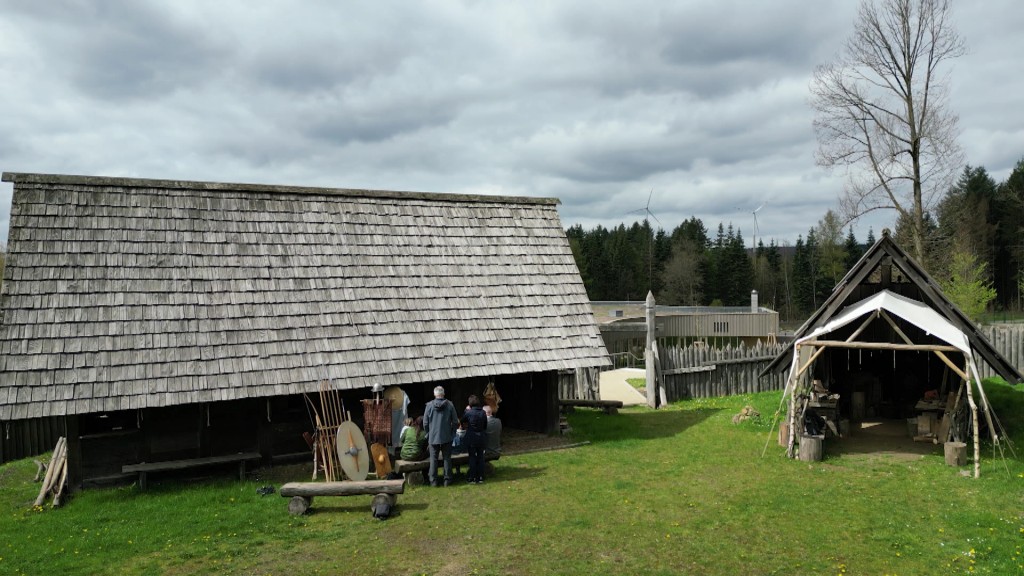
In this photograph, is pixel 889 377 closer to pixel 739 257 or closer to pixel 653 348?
pixel 653 348

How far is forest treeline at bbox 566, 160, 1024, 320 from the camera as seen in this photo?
52188 millimetres

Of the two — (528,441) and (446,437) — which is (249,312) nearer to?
(446,437)

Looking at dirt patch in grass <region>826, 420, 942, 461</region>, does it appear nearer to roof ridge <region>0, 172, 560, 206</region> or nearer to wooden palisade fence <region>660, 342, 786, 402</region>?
wooden palisade fence <region>660, 342, 786, 402</region>

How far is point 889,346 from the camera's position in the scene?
12.2 meters

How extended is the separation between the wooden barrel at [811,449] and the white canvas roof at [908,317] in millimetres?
2008

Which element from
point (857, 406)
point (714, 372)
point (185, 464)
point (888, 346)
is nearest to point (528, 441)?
point (185, 464)

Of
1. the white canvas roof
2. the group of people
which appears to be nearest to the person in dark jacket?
→ the group of people

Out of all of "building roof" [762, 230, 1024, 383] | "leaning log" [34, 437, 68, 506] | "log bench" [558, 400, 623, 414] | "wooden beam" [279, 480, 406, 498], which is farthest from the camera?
"log bench" [558, 400, 623, 414]

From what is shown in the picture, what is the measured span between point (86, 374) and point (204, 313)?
2.14 metres

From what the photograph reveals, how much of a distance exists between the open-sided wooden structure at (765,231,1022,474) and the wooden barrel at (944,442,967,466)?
1.45ft

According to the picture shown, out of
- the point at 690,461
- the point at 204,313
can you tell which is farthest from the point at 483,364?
the point at 204,313

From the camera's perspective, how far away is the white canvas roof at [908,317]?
12039 mm

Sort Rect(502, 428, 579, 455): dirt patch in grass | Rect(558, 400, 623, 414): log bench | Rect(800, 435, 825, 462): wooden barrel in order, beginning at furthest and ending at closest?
Rect(558, 400, 623, 414): log bench
Rect(502, 428, 579, 455): dirt patch in grass
Rect(800, 435, 825, 462): wooden barrel

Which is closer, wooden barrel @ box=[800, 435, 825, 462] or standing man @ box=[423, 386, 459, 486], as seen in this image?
standing man @ box=[423, 386, 459, 486]
